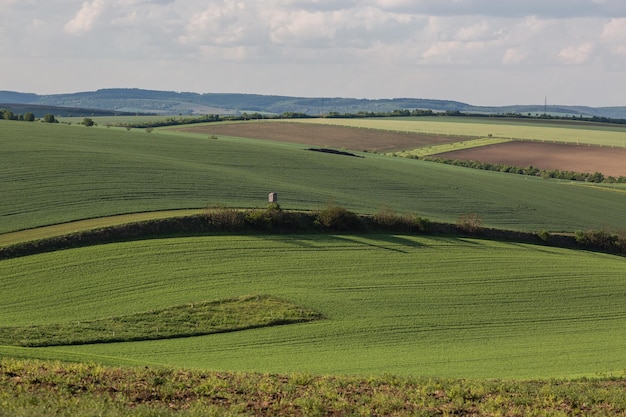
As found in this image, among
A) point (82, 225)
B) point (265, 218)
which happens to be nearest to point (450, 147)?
point (265, 218)

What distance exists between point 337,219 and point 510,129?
11460cm

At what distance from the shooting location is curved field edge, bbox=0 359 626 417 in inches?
720

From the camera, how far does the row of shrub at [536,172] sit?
102 meters

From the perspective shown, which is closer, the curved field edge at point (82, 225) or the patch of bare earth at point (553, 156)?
the curved field edge at point (82, 225)

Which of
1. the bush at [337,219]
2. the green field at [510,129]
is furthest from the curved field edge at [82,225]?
the green field at [510,129]

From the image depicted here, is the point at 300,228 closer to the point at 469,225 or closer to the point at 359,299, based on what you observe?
the point at 469,225

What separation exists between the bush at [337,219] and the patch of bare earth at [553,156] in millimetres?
59550

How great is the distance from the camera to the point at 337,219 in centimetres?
5522

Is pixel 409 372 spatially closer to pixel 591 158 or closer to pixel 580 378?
pixel 580 378

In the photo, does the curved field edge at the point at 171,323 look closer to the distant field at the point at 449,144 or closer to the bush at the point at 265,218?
the bush at the point at 265,218

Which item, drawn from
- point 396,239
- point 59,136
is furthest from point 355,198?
point 59,136

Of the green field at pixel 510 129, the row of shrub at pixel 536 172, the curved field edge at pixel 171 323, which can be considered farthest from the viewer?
the green field at pixel 510 129

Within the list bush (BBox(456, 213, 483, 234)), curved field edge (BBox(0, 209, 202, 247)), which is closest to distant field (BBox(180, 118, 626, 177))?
bush (BBox(456, 213, 483, 234))

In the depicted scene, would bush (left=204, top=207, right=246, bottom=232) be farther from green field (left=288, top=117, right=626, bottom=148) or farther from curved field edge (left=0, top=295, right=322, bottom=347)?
green field (left=288, top=117, right=626, bottom=148)
